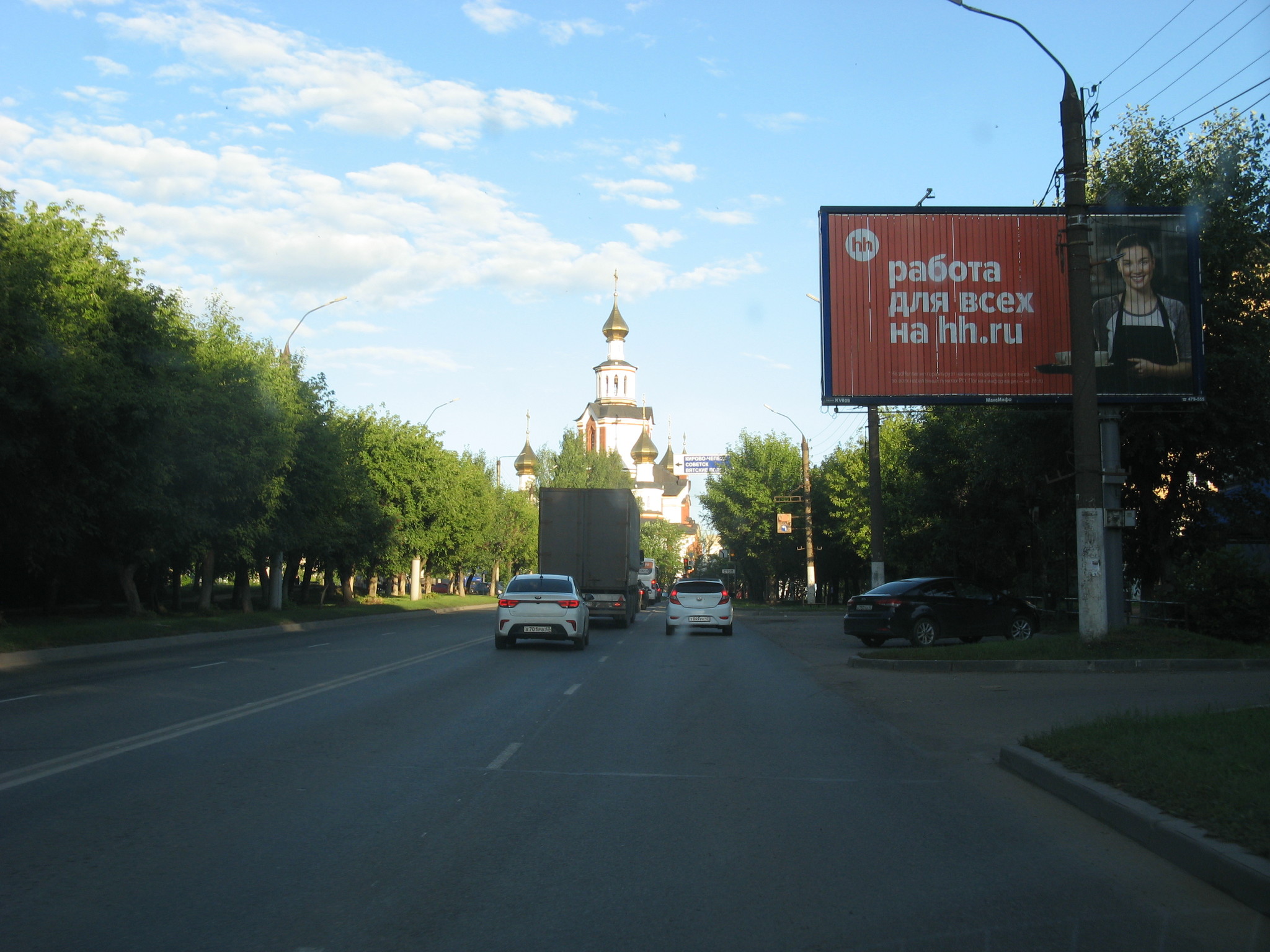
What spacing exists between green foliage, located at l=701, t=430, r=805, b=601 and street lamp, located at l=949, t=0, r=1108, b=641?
50.3 metres

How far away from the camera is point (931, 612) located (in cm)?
2252

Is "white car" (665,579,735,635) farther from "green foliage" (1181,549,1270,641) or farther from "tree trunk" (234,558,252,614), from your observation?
"tree trunk" (234,558,252,614)

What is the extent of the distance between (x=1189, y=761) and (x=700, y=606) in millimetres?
22586

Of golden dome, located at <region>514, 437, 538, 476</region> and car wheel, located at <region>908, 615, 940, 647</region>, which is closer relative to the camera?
car wheel, located at <region>908, 615, 940, 647</region>

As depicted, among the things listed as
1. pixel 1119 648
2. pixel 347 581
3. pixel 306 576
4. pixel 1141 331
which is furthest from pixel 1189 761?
pixel 306 576

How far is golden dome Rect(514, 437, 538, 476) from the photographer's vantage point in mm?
133250

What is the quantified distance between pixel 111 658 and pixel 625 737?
1447 cm

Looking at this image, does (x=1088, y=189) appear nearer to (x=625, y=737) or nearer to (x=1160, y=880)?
(x=625, y=737)

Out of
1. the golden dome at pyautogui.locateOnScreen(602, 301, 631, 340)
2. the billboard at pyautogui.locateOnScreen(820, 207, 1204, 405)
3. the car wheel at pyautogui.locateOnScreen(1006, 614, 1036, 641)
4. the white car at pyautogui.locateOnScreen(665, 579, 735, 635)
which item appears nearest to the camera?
the billboard at pyautogui.locateOnScreen(820, 207, 1204, 405)

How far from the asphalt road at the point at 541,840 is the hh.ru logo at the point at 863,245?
1095 cm

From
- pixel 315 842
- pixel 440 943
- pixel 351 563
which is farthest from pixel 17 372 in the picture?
pixel 351 563

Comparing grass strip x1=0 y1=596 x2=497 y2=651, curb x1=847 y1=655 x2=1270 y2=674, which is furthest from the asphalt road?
grass strip x1=0 y1=596 x2=497 y2=651

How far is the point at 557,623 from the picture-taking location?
22.5m

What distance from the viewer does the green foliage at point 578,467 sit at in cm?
9381
